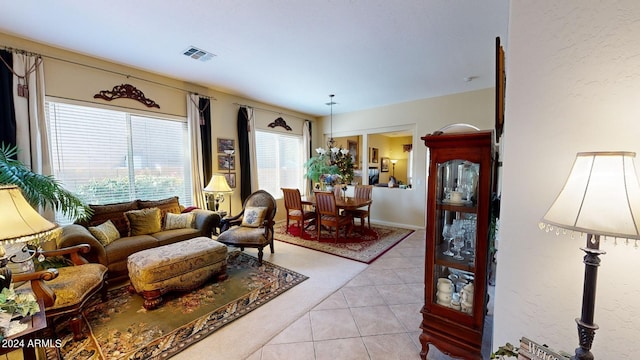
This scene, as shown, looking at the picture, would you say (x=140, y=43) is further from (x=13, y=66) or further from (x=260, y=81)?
(x=260, y=81)

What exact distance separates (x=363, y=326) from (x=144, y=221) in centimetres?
313

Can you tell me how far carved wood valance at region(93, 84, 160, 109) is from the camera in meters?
3.33

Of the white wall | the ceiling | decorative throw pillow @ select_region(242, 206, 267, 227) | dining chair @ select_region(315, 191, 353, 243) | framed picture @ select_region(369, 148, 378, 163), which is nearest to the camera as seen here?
the white wall

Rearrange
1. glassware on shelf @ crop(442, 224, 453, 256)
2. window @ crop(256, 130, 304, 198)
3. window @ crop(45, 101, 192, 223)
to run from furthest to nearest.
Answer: window @ crop(256, 130, 304, 198)
window @ crop(45, 101, 192, 223)
glassware on shelf @ crop(442, 224, 453, 256)

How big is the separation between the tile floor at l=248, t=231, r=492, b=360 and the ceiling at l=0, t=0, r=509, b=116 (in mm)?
2804

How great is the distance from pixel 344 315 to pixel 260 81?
12.0 ft

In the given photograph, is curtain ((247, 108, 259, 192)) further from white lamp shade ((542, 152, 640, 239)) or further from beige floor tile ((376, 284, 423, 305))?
white lamp shade ((542, 152, 640, 239))

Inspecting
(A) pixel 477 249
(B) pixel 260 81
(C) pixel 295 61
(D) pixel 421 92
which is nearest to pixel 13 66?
(B) pixel 260 81

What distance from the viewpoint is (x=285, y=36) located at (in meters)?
2.62

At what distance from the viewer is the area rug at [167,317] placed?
1.82m

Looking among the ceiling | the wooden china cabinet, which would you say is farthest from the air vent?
the wooden china cabinet

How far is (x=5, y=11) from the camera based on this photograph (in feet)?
7.34

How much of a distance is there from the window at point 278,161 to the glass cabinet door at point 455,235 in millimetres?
4445

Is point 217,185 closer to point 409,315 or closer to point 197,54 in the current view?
point 197,54
